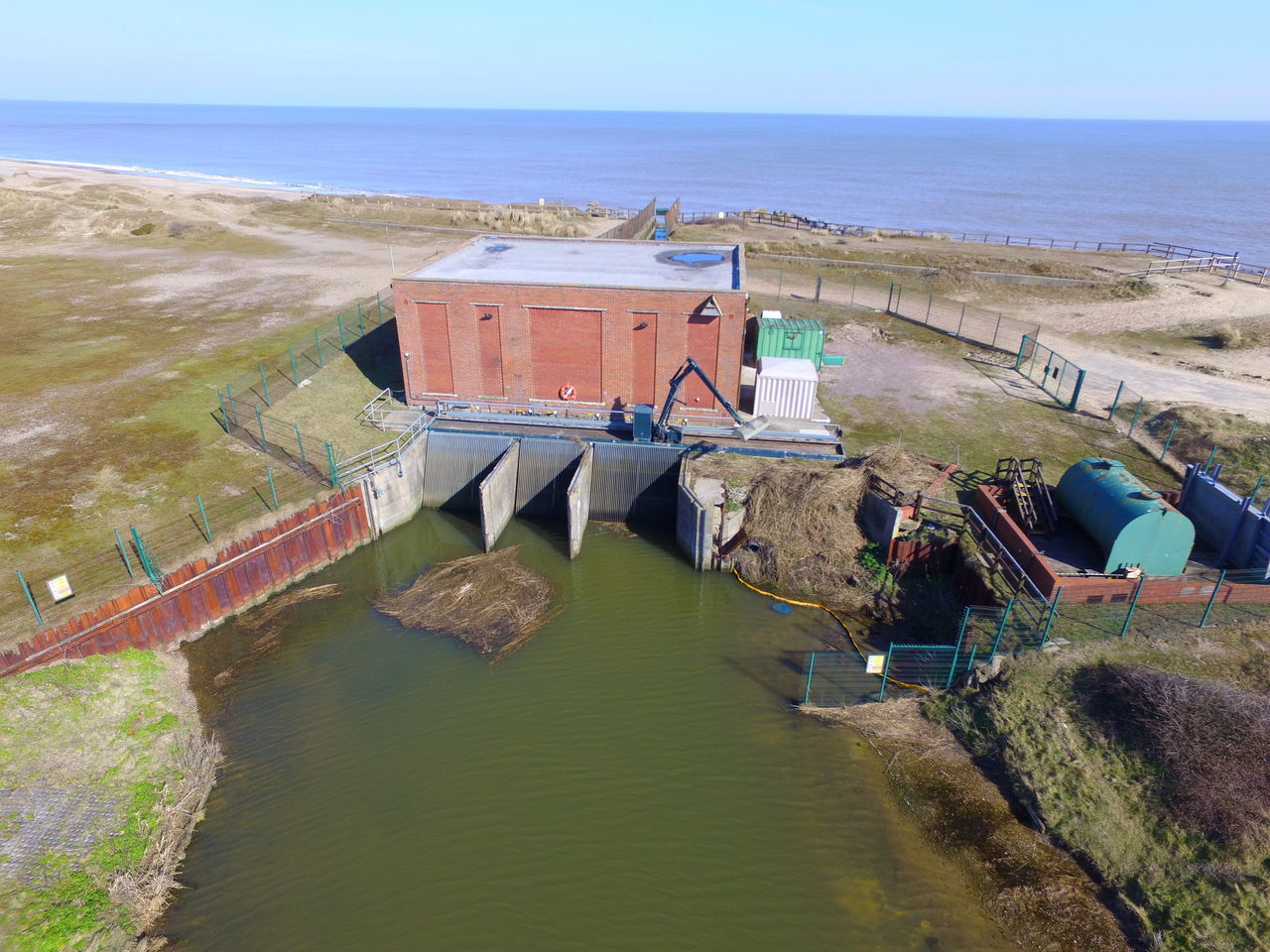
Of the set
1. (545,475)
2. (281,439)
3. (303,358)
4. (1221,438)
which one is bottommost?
(545,475)

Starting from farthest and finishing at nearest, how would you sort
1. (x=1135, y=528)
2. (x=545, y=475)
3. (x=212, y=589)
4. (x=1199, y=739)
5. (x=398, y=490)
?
(x=545, y=475), (x=398, y=490), (x=212, y=589), (x=1135, y=528), (x=1199, y=739)

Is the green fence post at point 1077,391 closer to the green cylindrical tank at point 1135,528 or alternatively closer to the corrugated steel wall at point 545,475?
the green cylindrical tank at point 1135,528

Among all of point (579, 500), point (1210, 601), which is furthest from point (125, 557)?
point (1210, 601)

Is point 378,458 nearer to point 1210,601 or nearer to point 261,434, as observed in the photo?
point 261,434

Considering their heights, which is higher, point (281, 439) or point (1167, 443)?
point (1167, 443)

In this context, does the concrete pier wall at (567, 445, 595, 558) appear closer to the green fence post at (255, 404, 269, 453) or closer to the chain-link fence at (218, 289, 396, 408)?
the green fence post at (255, 404, 269, 453)

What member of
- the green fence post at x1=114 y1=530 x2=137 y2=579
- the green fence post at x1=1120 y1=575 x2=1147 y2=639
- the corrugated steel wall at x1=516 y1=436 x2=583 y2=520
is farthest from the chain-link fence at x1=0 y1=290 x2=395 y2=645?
the green fence post at x1=1120 y1=575 x2=1147 y2=639

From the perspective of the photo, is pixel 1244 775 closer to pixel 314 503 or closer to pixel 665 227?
pixel 314 503

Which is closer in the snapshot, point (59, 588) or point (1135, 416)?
point (59, 588)
